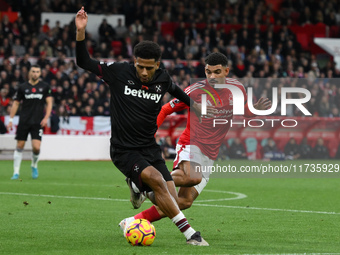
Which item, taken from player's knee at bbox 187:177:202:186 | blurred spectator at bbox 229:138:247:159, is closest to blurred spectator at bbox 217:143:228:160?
blurred spectator at bbox 229:138:247:159

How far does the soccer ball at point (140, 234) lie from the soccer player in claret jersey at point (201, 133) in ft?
4.33

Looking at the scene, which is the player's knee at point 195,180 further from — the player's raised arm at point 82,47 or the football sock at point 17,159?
the football sock at point 17,159

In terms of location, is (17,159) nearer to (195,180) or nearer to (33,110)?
(33,110)

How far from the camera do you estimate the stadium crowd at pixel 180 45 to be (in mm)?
25516

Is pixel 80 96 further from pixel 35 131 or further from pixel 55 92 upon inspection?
pixel 35 131

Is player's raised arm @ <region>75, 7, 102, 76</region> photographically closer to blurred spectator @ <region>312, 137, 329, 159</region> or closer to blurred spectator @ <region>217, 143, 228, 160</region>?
blurred spectator @ <region>217, 143, 228, 160</region>

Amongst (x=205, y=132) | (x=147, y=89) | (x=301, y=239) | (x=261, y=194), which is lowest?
(x=261, y=194)

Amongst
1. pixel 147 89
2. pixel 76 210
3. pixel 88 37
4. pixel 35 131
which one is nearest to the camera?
pixel 147 89

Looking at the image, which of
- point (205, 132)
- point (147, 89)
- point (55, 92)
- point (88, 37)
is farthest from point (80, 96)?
point (147, 89)

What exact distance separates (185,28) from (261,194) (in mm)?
18686

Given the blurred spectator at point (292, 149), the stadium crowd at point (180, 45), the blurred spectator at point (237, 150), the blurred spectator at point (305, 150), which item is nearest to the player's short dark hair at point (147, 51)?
the stadium crowd at point (180, 45)

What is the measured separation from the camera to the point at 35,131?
16.4 metres

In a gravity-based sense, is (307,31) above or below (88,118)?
above

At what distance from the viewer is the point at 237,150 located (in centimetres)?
2531
